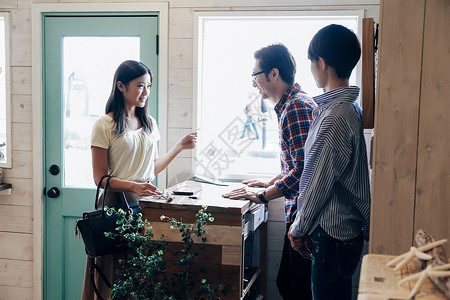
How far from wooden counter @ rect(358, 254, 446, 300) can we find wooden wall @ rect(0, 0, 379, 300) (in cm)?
186

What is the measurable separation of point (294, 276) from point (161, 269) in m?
0.60

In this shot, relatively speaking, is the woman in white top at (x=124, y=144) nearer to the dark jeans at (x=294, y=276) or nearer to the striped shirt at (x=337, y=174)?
the dark jeans at (x=294, y=276)

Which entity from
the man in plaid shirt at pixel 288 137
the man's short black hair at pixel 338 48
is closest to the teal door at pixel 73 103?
the man in plaid shirt at pixel 288 137

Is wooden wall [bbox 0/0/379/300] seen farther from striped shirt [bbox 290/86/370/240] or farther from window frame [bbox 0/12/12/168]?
striped shirt [bbox 290/86/370/240]

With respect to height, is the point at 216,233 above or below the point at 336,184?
below

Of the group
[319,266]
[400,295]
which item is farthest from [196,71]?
[400,295]

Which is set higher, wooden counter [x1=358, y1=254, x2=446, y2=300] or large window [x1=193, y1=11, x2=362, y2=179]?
large window [x1=193, y1=11, x2=362, y2=179]

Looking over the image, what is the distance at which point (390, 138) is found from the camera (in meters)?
1.44

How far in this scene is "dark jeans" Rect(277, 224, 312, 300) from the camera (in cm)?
206

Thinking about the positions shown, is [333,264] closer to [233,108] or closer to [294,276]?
[294,276]

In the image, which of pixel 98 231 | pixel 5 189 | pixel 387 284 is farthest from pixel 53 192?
pixel 387 284

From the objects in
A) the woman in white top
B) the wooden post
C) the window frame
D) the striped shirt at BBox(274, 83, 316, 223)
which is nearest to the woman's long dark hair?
the woman in white top

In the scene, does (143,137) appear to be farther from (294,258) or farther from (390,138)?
(390,138)

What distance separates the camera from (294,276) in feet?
6.85
